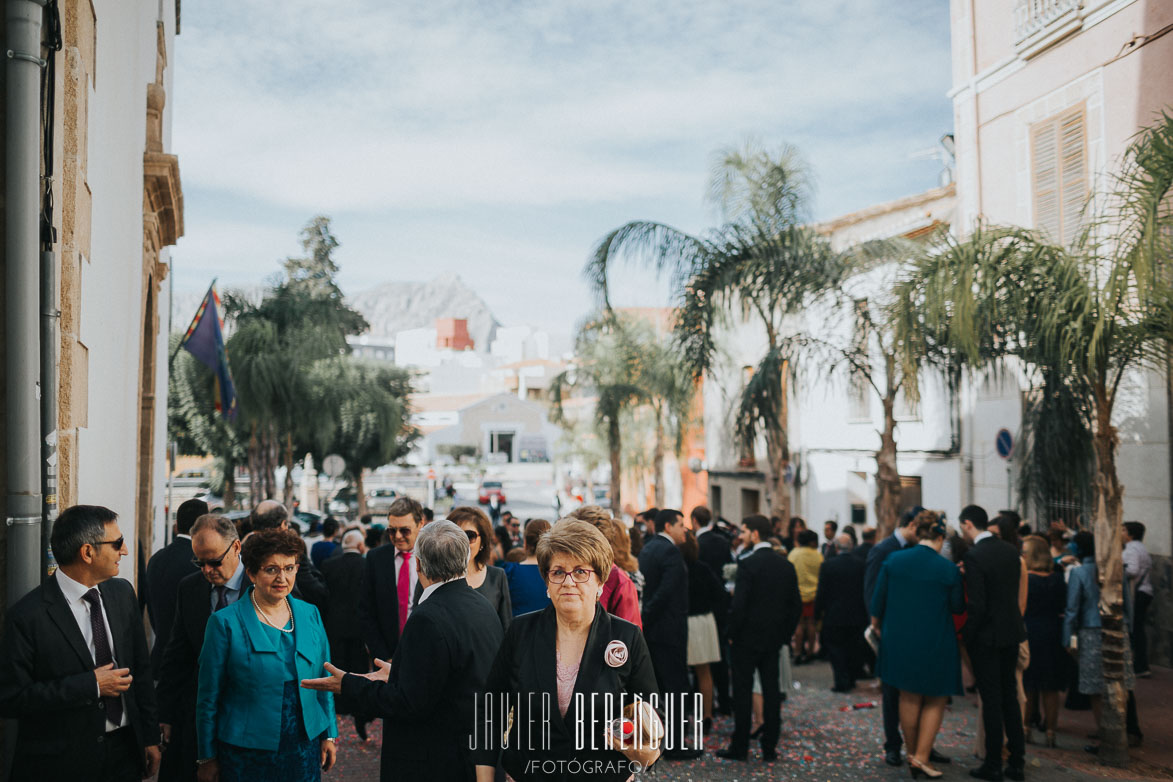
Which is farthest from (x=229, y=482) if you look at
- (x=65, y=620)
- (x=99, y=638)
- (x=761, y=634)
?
(x=65, y=620)

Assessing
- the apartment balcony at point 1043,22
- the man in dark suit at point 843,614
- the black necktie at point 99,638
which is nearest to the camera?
the black necktie at point 99,638

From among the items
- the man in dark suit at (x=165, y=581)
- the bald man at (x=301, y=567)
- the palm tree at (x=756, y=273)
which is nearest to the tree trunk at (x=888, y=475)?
the palm tree at (x=756, y=273)

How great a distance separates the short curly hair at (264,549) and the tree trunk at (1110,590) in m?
6.21

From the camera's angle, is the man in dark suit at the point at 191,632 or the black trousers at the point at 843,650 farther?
the black trousers at the point at 843,650

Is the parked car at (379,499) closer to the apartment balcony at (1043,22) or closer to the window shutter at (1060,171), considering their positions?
the window shutter at (1060,171)

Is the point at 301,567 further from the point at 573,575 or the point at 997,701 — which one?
the point at 997,701

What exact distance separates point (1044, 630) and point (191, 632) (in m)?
6.66

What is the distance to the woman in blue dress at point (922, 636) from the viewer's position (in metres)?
6.80

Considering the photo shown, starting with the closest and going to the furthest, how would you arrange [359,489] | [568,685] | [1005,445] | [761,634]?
[568,685] < [761,634] < [1005,445] < [359,489]

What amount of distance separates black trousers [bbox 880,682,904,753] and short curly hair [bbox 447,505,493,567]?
11.5ft

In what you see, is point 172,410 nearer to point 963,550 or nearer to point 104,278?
point 104,278

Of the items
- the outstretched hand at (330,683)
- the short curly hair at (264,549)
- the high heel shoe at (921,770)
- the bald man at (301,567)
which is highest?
the short curly hair at (264,549)

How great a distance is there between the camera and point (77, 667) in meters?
3.87

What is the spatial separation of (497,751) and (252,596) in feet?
4.41
